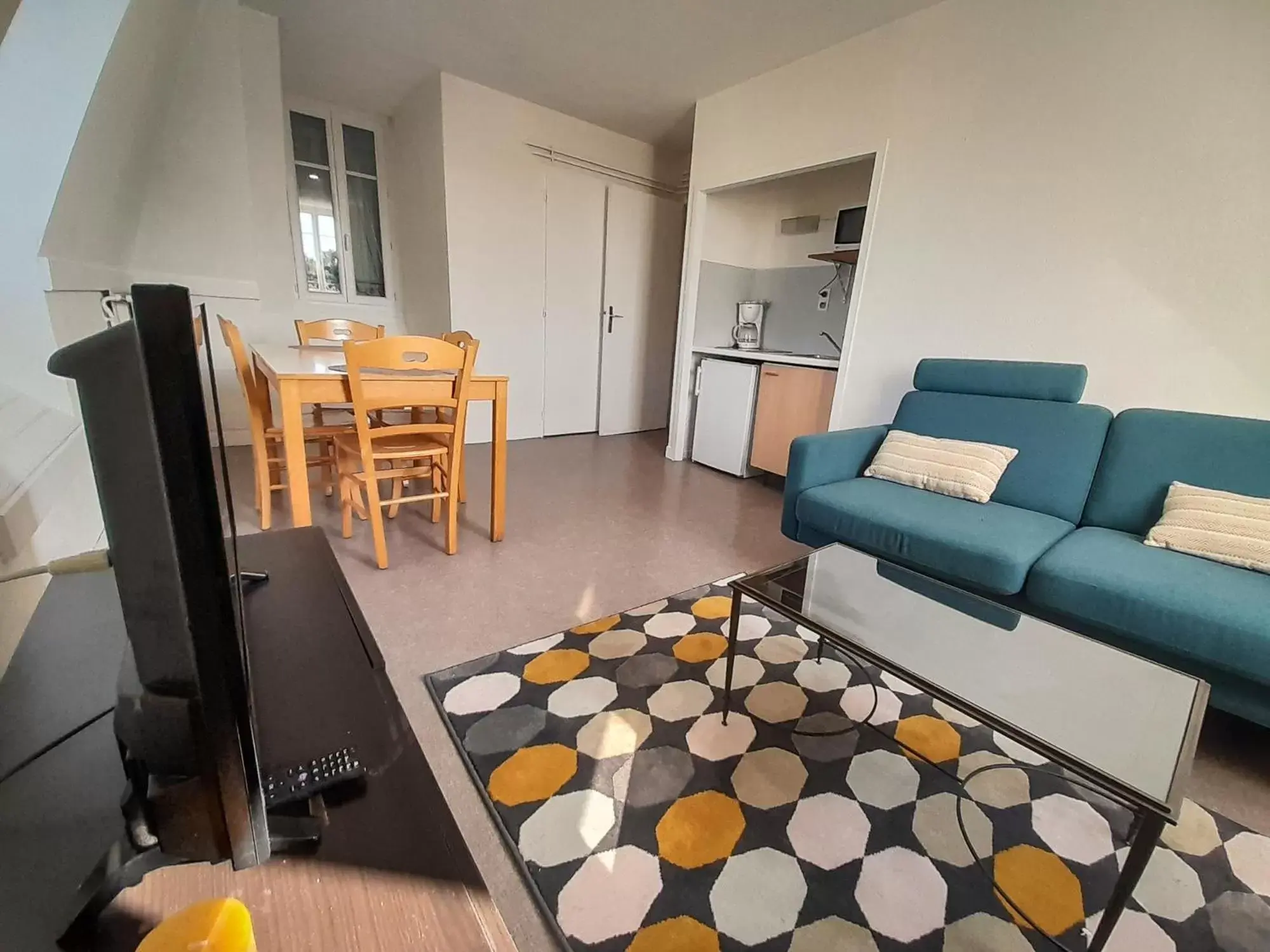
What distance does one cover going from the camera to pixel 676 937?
0.89 metres

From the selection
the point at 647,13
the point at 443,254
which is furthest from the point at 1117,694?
the point at 443,254

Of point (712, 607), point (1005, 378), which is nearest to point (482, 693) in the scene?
point (712, 607)

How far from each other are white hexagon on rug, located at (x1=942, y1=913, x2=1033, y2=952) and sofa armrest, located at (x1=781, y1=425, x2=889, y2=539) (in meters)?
1.34

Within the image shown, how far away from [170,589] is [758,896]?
1069 mm

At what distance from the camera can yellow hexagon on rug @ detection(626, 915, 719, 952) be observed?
872 mm

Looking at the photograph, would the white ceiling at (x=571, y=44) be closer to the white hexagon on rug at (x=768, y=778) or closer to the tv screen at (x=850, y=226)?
the tv screen at (x=850, y=226)

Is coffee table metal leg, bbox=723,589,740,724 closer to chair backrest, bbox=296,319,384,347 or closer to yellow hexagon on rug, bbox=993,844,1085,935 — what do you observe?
yellow hexagon on rug, bbox=993,844,1085,935

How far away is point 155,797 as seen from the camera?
405mm

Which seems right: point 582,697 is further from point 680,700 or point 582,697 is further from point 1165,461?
point 1165,461

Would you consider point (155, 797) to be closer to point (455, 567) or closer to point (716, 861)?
point (716, 861)

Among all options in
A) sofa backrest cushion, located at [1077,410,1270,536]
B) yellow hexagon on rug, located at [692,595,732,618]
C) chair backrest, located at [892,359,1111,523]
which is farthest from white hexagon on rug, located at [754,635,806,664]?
sofa backrest cushion, located at [1077,410,1270,536]

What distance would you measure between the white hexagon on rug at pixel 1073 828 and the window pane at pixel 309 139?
5442 mm

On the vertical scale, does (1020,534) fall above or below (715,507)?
above

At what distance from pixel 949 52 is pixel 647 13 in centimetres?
144
